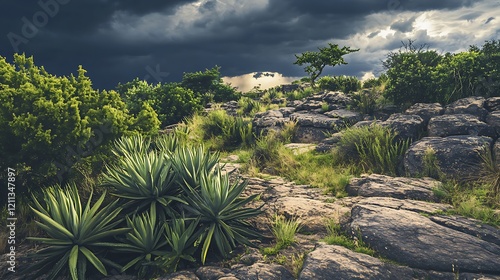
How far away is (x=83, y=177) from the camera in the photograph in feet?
28.3

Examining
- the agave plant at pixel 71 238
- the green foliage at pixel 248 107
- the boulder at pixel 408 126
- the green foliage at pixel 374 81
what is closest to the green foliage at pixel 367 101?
the boulder at pixel 408 126

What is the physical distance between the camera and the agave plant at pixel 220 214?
5582mm

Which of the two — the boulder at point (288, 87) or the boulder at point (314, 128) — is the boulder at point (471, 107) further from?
the boulder at point (288, 87)

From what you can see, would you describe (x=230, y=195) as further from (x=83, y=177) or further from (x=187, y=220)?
(x=83, y=177)

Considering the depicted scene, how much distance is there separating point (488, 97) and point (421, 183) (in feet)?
19.2

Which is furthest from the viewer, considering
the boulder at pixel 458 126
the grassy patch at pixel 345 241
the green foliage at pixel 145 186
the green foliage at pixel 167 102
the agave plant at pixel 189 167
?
the green foliage at pixel 167 102

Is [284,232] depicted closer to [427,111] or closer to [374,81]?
[427,111]

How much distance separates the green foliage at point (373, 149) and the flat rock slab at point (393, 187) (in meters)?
1.10

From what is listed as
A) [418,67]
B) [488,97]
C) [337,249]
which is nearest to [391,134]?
[488,97]

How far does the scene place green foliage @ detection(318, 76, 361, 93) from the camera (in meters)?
20.1

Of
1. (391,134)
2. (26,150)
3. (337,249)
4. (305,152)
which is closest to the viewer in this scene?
(337,249)

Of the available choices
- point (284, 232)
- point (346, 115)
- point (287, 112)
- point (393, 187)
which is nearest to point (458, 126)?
point (393, 187)

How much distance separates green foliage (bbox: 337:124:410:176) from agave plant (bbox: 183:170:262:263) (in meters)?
4.59

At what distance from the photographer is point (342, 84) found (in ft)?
69.5
